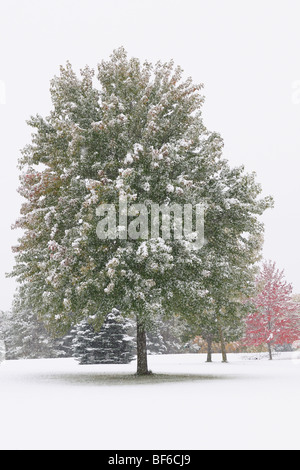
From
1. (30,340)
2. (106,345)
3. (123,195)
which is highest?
(123,195)

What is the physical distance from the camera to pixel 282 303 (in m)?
33.7

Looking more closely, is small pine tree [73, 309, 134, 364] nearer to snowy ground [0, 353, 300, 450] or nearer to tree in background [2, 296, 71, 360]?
snowy ground [0, 353, 300, 450]

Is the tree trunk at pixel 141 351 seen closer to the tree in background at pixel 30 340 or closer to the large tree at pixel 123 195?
the large tree at pixel 123 195

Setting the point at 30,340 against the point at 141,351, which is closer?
the point at 141,351

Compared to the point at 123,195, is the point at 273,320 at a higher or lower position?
lower

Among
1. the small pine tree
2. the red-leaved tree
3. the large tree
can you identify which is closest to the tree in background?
the small pine tree

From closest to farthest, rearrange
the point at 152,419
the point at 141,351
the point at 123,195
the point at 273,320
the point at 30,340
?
the point at 152,419 → the point at 123,195 → the point at 141,351 → the point at 273,320 → the point at 30,340

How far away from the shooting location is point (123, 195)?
13586mm

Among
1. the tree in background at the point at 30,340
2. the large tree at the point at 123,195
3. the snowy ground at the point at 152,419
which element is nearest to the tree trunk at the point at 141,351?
the large tree at the point at 123,195

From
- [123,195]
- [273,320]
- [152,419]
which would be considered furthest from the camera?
[273,320]

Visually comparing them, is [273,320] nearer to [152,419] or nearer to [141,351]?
[141,351]

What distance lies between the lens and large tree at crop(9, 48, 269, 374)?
47.4 feet

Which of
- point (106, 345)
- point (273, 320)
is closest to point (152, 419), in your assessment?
point (106, 345)
